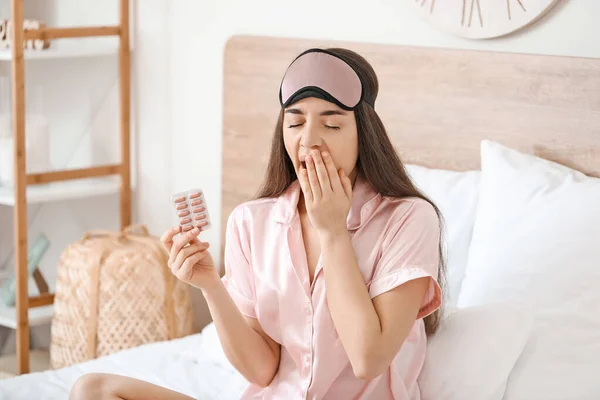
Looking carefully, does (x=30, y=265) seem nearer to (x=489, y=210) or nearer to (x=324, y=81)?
(x=489, y=210)

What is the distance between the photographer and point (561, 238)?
1.93 meters

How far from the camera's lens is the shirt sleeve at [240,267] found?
1739mm

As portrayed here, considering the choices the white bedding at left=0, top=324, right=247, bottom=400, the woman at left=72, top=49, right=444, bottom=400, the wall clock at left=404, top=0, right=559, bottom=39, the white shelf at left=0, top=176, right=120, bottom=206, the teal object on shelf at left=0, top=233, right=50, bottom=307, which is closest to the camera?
the woman at left=72, top=49, right=444, bottom=400

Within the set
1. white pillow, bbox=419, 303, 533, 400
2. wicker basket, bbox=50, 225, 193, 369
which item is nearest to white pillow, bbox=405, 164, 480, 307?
white pillow, bbox=419, 303, 533, 400

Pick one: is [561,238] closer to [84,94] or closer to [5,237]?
[84,94]

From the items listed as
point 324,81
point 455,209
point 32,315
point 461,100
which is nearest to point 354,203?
point 324,81

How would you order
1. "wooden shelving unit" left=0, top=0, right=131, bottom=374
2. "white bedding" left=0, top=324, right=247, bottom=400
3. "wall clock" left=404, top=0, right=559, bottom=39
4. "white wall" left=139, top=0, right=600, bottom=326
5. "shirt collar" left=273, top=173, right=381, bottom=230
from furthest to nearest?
"wooden shelving unit" left=0, top=0, right=131, bottom=374 → "white wall" left=139, top=0, right=600, bottom=326 → "wall clock" left=404, top=0, right=559, bottom=39 → "white bedding" left=0, top=324, right=247, bottom=400 → "shirt collar" left=273, top=173, right=381, bottom=230

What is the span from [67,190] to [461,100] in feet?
4.34

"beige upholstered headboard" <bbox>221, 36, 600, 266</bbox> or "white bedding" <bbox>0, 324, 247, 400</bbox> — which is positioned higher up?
"beige upholstered headboard" <bbox>221, 36, 600, 266</bbox>

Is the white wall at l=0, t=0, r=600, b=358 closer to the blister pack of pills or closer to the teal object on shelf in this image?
the teal object on shelf

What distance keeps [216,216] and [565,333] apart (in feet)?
4.66

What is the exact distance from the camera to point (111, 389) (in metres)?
1.66

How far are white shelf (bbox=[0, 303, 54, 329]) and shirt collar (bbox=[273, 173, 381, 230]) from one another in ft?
4.73

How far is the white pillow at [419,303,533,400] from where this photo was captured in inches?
67.4
